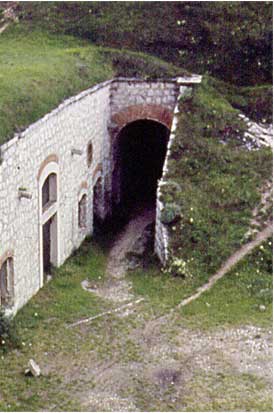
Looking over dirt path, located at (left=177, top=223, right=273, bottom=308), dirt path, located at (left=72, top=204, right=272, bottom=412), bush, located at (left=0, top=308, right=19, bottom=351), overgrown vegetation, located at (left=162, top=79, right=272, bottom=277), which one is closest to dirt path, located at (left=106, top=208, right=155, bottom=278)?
overgrown vegetation, located at (left=162, top=79, right=272, bottom=277)

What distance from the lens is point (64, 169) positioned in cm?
1572

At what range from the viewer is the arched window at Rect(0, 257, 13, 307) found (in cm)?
1289

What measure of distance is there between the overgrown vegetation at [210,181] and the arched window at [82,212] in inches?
96.7

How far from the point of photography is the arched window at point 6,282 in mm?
12891

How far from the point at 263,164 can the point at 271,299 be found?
4830mm

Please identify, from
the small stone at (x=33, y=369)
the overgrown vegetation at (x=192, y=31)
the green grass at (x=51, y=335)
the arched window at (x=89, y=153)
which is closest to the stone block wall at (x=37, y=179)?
the arched window at (x=89, y=153)

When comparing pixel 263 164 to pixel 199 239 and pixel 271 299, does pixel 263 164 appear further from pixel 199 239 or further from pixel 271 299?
pixel 271 299

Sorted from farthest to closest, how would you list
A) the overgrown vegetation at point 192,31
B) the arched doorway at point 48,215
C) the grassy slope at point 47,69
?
the overgrown vegetation at point 192,31 → the arched doorway at point 48,215 → the grassy slope at point 47,69

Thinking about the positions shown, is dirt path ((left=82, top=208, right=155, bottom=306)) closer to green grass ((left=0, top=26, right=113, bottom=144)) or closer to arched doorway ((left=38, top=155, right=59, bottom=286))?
arched doorway ((left=38, top=155, right=59, bottom=286))

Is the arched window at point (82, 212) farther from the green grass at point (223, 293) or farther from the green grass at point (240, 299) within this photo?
the green grass at point (240, 299)

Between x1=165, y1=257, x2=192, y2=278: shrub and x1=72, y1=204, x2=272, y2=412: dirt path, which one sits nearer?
x1=72, y1=204, x2=272, y2=412: dirt path

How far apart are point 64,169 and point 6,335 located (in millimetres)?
4857

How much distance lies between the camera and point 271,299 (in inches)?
551

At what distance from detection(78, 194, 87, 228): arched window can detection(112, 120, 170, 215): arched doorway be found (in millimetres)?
3337
